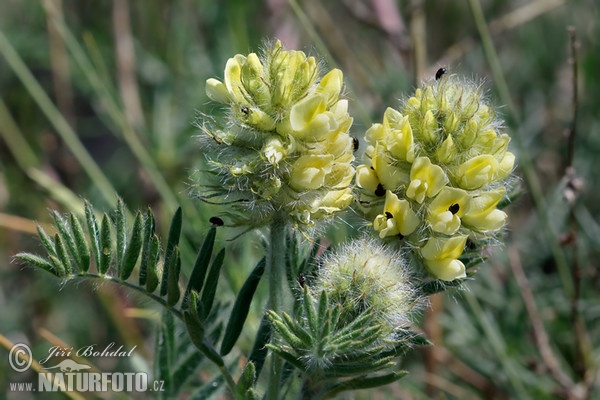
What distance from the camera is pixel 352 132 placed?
6.69 feet

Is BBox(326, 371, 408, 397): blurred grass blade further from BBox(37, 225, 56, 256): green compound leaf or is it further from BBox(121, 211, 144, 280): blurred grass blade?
BBox(37, 225, 56, 256): green compound leaf

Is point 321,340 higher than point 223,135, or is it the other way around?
point 223,135

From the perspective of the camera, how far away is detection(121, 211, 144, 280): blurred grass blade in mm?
1173

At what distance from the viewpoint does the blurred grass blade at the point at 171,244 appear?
1.18m

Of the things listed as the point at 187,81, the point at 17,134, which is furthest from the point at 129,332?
the point at 187,81

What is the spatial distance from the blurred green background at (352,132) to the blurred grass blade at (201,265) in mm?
449

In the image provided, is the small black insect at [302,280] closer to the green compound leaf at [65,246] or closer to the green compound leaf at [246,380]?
the green compound leaf at [246,380]

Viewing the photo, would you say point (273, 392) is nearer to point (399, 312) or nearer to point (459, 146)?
point (399, 312)

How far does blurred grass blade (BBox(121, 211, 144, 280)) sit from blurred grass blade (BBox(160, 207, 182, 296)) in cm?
4

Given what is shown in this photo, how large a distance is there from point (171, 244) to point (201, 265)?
0.06 m

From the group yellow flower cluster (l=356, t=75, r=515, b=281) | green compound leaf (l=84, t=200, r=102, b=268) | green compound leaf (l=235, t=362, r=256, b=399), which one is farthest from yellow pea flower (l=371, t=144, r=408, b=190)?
green compound leaf (l=84, t=200, r=102, b=268)

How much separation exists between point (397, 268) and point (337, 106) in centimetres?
25

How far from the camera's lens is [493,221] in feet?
3.76

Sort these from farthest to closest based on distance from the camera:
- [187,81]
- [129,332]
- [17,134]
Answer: [187,81] → [17,134] → [129,332]
